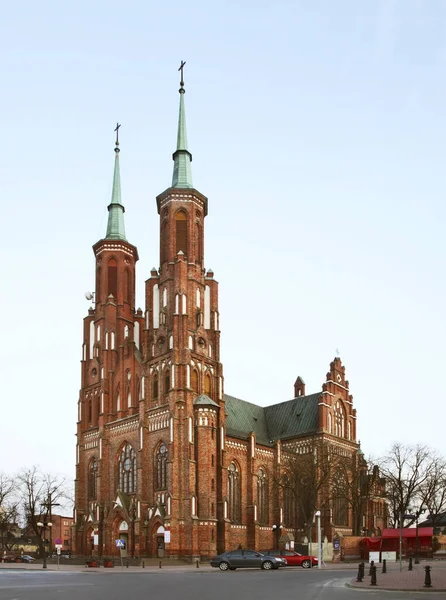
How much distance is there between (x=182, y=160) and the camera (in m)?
87.6

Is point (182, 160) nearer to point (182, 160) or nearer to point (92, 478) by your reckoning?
point (182, 160)

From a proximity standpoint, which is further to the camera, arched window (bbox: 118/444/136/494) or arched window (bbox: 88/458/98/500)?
arched window (bbox: 88/458/98/500)

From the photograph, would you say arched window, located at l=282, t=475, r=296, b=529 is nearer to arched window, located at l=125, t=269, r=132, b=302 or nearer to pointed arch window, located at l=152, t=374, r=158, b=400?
pointed arch window, located at l=152, t=374, r=158, b=400

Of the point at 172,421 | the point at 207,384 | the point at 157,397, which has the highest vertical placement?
the point at 207,384

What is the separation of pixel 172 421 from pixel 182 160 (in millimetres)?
31559

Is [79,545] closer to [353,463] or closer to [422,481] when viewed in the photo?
[353,463]

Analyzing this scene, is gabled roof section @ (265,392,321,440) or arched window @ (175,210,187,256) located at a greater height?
arched window @ (175,210,187,256)

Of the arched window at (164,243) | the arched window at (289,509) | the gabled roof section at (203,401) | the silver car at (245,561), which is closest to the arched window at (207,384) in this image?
the gabled roof section at (203,401)

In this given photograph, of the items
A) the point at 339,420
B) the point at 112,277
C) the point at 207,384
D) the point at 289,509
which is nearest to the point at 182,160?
the point at 112,277

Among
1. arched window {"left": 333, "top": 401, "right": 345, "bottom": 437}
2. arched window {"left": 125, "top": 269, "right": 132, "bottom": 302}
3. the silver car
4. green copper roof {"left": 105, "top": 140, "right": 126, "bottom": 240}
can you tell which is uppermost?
green copper roof {"left": 105, "top": 140, "right": 126, "bottom": 240}

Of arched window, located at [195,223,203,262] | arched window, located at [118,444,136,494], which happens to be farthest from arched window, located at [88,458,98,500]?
arched window, located at [195,223,203,262]

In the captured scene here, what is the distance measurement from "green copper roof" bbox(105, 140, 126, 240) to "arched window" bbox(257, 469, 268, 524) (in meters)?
32.2

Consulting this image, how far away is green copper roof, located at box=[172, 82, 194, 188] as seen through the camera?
8644 cm

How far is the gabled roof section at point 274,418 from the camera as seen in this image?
9081 cm
